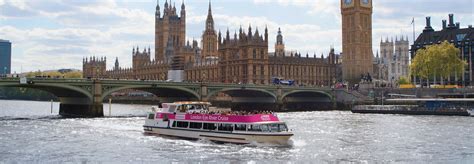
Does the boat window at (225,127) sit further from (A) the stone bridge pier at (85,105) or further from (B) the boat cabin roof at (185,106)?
(A) the stone bridge pier at (85,105)

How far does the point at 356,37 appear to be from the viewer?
14825 centimetres

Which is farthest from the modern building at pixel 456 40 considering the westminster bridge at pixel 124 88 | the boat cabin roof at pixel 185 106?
the boat cabin roof at pixel 185 106

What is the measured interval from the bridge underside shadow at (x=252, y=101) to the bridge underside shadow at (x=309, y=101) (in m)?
6.56

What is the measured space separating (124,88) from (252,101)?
3746 centimetres

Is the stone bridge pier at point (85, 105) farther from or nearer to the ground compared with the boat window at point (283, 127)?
farther from the ground

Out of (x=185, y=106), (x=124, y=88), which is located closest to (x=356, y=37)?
(x=124, y=88)

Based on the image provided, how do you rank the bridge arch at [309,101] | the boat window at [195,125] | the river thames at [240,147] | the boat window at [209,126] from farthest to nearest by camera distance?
the bridge arch at [309,101], the boat window at [195,125], the boat window at [209,126], the river thames at [240,147]

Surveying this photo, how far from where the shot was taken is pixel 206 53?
191 metres

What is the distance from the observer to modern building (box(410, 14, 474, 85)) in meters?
137

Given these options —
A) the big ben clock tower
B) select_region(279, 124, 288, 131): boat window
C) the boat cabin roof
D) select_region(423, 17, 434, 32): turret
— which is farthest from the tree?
select_region(279, 124, 288, 131): boat window

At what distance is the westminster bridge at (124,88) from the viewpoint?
70.6m

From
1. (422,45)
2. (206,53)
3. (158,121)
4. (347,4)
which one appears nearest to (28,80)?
(158,121)

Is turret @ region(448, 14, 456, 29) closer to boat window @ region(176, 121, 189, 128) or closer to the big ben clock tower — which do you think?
the big ben clock tower

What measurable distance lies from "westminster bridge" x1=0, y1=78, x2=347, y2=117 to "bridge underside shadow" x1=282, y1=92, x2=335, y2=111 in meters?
1.11
